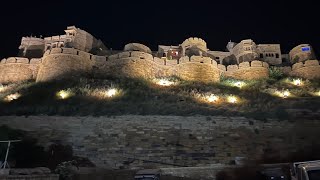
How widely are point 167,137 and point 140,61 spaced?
51.2ft

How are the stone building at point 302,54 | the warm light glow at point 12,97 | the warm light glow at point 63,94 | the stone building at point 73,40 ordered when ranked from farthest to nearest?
1. the stone building at point 302,54
2. the stone building at point 73,40
3. the warm light glow at point 12,97
4. the warm light glow at point 63,94

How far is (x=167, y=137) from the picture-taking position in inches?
770

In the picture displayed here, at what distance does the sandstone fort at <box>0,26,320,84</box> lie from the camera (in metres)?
33.3

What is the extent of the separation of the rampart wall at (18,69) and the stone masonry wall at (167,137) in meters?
13.7

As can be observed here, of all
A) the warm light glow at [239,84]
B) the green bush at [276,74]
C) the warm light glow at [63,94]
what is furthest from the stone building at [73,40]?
the green bush at [276,74]

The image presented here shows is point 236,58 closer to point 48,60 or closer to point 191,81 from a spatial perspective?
point 191,81

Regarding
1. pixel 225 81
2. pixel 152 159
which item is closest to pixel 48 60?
pixel 225 81

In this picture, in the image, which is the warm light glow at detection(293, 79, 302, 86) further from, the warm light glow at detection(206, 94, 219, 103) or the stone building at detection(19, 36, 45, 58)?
the stone building at detection(19, 36, 45, 58)

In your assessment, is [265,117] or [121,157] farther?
[265,117]

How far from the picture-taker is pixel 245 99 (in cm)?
2741

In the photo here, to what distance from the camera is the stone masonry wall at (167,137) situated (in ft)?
59.4

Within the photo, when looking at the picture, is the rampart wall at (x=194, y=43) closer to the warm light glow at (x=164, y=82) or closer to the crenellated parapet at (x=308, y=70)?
the warm light glow at (x=164, y=82)

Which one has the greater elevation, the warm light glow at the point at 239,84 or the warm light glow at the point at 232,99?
the warm light glow at the point at 239,84

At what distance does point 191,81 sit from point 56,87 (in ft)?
40.0
